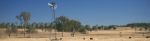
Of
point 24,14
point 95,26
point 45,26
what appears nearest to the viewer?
point 24,14

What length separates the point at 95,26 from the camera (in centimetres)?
11431

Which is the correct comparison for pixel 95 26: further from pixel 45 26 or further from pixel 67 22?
pixel 67 22

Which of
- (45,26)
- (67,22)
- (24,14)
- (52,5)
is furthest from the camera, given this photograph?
(45,26)

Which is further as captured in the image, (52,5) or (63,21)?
(63,21)

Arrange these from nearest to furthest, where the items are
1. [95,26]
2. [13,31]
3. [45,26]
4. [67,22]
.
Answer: [13,31]
[67,22]
[45,26]
[95,26]

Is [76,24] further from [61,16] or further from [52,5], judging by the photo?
[52,5]

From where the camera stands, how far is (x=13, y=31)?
202ft

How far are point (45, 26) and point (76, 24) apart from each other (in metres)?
20.8

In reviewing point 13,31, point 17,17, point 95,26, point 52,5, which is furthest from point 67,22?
point 95,26

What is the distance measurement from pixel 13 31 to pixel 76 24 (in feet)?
47.5

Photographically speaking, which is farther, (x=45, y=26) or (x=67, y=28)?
(x=45, y=26)

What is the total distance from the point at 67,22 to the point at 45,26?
22.2 m

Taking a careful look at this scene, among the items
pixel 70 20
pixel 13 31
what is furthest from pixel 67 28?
pixel 13 31

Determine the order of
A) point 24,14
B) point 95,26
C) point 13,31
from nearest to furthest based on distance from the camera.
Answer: point 13,31
point 24,14
point 95,26
